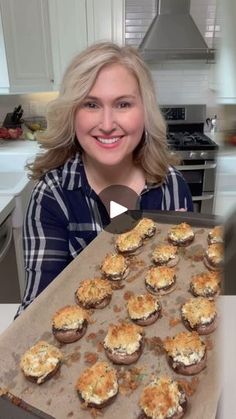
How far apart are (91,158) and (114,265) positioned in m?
0.38

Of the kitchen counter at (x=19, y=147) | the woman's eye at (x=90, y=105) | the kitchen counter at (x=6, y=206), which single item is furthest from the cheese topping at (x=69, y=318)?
the kitchen counter at (x=19, y=147)

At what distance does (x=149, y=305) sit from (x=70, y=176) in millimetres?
496

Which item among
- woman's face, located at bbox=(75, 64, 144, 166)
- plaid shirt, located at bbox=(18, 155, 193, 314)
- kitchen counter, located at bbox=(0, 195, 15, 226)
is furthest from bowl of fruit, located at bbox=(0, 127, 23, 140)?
woman's face, located at bbox=(75, 64, 144, 166)

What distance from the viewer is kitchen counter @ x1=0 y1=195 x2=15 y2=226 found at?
1.60m

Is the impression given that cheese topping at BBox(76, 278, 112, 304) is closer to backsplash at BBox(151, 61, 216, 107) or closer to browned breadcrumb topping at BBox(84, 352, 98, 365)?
browned breadcrumb topping at BBox(84, 352, 98, 365)

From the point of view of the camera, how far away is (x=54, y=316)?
0.94 m

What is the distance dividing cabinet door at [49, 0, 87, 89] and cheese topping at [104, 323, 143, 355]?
1.91 metres

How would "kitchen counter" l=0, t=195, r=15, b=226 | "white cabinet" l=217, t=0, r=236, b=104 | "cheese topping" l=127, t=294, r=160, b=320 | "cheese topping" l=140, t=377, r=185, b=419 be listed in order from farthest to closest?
"kitchen counter" l=0, t=195, r=15, b=226 < "cheese topping" l=127, t=294, r=160, b=320 < "cheese topping" l=140, t=377, r=185, b=419 < "white cabinet" l=217, t=0, r=236, b=104

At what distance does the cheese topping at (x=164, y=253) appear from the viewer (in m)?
1.16

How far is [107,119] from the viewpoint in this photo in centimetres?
105

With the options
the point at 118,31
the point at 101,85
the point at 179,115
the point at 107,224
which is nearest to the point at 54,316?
the point at 107,224

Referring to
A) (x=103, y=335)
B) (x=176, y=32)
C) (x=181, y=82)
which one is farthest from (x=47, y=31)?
(x=103, y=335)

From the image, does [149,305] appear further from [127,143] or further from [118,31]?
[118,31]

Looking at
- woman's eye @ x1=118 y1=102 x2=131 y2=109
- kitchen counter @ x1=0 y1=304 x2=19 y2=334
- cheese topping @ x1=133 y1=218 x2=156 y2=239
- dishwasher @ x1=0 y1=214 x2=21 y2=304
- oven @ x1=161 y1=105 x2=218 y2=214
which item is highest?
woman's eye @ x1=118 y1=102 x2=131 y2=109
